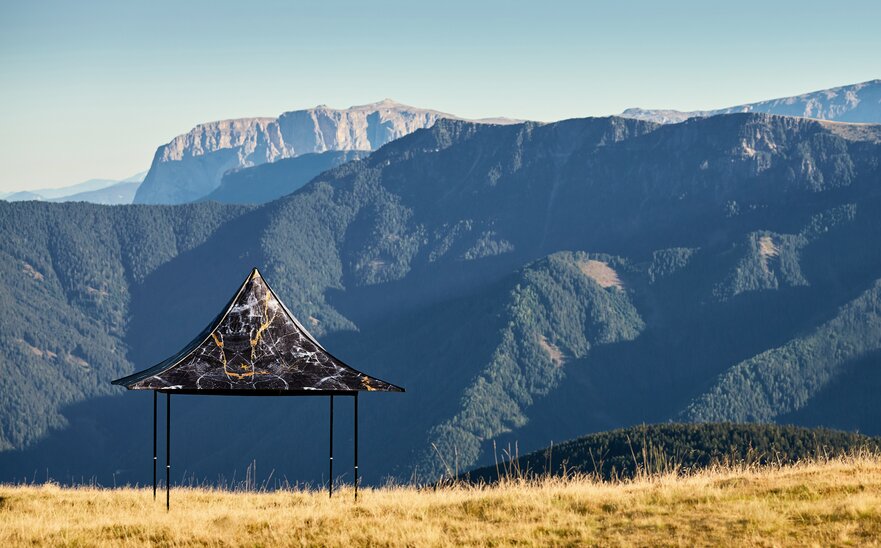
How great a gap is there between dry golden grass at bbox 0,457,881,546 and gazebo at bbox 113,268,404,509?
2.07 m

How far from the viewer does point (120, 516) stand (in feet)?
122

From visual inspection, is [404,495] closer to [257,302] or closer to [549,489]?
[549,489]

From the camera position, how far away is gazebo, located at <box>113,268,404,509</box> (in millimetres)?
36219

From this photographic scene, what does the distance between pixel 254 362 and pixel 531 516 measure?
31.3ft

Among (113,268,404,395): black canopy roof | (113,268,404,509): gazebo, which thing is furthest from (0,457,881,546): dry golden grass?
(113,268,404,395): black canopy roof

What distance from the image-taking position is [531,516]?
112 ft

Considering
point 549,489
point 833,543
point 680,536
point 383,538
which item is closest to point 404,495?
point 549,489

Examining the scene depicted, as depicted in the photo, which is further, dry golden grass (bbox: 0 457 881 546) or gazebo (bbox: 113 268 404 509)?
gazebo (bbox: 113 268 404 509)

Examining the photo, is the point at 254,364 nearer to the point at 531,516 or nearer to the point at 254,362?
the point at 254,362

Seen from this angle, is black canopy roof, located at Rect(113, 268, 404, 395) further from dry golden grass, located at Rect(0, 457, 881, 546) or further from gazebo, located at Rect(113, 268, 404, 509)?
dry golden grass, located at Rect(0, 457, 881, 546)

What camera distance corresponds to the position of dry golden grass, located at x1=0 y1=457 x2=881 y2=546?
103ft

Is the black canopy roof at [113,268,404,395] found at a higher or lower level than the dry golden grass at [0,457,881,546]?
higher

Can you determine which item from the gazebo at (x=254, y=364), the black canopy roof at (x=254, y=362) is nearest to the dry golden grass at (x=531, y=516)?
the gazebo at (x=254, y=364)

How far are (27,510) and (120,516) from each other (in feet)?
13.7
